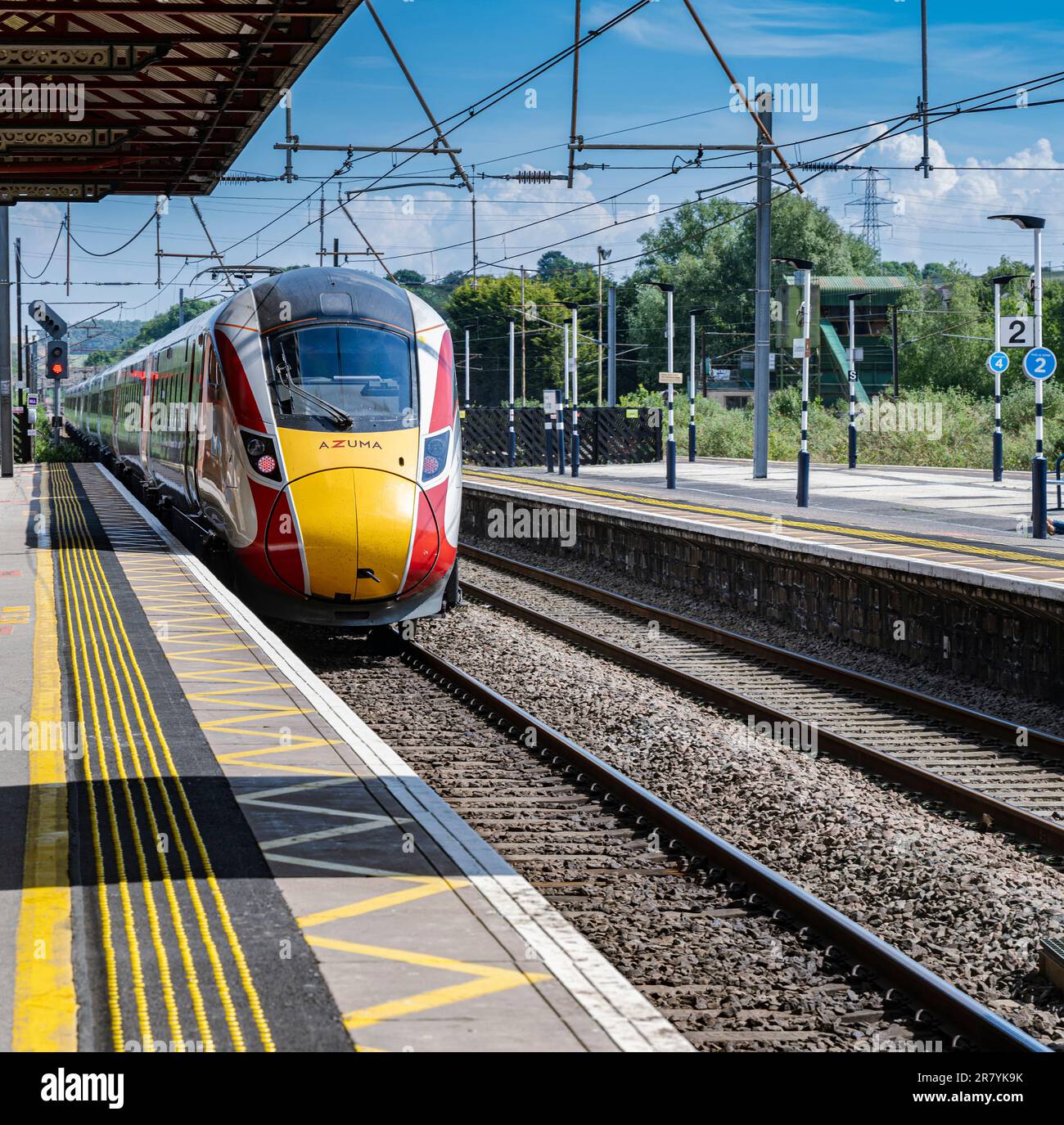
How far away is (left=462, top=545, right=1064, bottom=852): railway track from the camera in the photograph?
9.65 m

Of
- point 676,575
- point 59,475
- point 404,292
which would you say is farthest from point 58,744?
point 59,475

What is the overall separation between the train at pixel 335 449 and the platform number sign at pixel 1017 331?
9285 mm

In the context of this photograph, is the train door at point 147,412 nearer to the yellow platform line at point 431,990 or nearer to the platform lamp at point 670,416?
the platform lamp at point 670,416

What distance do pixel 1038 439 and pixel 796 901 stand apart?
13.6m

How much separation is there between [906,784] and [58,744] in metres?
5.47

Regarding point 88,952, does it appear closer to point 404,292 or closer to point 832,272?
point 404,292

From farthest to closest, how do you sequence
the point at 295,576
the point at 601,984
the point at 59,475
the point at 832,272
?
the point at 832,272 < the point at 59,475 < the point at 295,576 < the point at 601,984

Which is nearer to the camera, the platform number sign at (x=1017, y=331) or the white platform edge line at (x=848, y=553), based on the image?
the white platform edge line at (x=848, y=553)

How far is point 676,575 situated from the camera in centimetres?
2023

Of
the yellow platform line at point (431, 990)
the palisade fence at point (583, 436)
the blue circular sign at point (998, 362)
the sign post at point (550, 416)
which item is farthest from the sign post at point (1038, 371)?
the palisade fence at point (583, 436)

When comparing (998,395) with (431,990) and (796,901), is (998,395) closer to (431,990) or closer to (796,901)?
(796,901)


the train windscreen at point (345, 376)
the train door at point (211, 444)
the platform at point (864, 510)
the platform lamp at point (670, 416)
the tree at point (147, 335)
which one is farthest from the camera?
the tree at point (147, 335)

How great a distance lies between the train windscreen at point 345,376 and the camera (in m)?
13.1

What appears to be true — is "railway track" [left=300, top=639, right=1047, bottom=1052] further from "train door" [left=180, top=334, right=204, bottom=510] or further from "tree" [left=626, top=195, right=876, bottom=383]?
"tree" [left=626, top=195, right=876, bottom=383]
